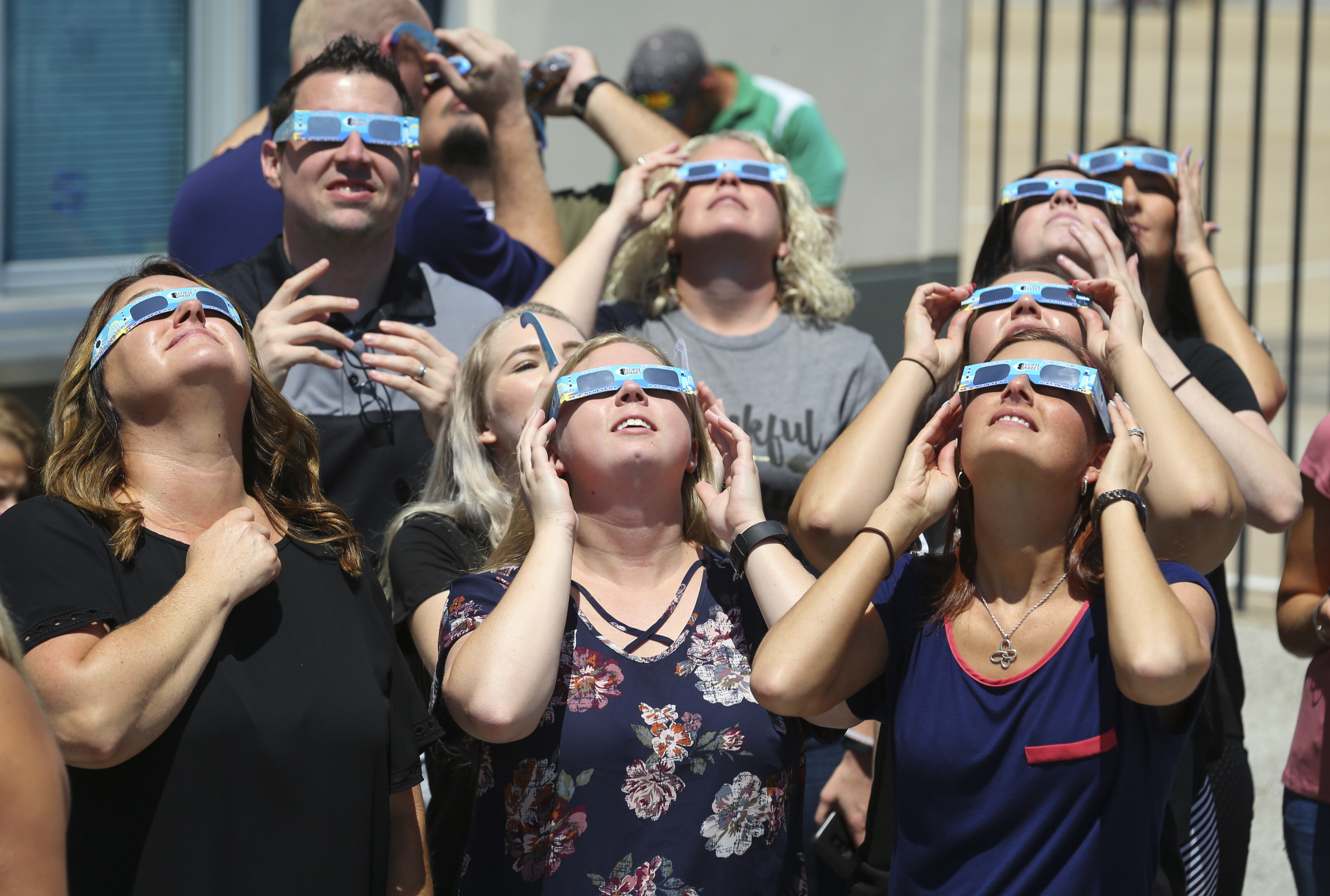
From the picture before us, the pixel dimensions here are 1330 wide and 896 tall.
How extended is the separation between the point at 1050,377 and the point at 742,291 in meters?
1.55

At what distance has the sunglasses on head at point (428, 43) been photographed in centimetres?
410

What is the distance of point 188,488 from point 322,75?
1505 millimetres

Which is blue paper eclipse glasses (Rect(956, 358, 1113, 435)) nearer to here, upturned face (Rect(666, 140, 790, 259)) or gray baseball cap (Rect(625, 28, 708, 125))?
upturned face (Rect(666, 140, 790, 259))

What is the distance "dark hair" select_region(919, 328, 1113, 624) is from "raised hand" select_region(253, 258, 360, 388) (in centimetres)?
133

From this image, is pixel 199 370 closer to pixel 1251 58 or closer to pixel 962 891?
pixel 962 891

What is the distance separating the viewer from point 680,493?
2.63 m

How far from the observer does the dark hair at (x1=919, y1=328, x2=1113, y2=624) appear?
225 cm

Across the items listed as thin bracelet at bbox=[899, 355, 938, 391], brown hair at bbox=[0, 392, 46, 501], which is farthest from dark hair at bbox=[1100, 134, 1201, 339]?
brown hair at bbox=[0, 392, 46, 501]

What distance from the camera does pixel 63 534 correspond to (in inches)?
82.7

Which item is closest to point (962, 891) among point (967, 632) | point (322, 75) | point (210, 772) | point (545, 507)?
point (967, 632)

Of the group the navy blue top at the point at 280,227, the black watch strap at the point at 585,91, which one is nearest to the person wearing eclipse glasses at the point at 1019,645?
the navy blue top at the point at 280,227

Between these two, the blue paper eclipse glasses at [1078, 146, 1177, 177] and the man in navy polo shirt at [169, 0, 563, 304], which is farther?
the man in navy polo shirt at [169, 0, 563, 304]

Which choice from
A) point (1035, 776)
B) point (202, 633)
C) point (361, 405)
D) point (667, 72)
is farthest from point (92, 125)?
point (1035, 776)

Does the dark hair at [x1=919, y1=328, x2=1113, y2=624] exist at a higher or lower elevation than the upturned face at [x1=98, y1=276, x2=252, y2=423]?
lower
